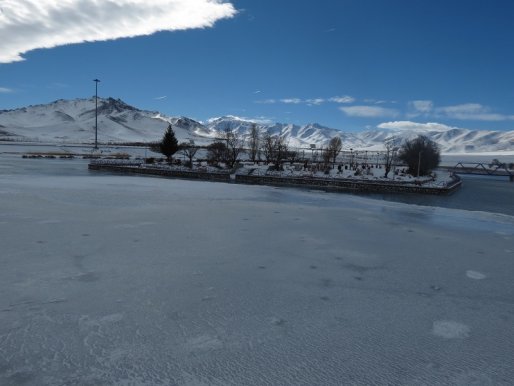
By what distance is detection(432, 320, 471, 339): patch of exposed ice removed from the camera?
3.62 meters

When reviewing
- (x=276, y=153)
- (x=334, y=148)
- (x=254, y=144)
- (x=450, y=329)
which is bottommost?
(x=450, y=329)

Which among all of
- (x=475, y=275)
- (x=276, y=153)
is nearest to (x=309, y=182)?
(x=276, y=153)

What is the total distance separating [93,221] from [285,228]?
13.7 feet

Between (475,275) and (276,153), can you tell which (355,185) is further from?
(276,153)

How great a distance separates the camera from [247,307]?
4.05 meters

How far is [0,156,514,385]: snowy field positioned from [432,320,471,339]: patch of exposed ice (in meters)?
0.02

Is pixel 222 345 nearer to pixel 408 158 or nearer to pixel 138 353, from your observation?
pixel 138 353

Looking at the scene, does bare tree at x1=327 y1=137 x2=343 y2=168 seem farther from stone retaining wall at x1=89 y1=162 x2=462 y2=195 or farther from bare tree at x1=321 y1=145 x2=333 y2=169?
stone retaining wall at x1=89 y1=162 x2=462 y2=195

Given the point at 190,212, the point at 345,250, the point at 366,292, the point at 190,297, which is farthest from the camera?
the point at 190,212

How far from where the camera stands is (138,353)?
306 cm

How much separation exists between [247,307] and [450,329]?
6.51 ft

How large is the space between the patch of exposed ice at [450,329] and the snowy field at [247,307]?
0.06ft

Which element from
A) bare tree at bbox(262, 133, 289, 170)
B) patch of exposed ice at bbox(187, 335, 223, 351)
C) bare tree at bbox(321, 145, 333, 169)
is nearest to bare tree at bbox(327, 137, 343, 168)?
bare tree at bbox(321, 145, 333, 169)

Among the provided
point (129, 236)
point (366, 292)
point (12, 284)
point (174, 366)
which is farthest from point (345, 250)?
point (12, 284)
